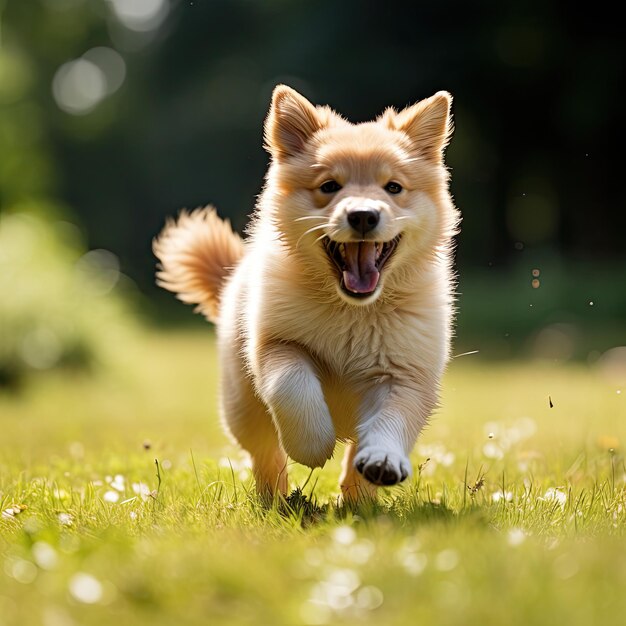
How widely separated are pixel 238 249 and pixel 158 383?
670cm

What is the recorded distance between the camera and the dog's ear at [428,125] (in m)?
→ 4.21

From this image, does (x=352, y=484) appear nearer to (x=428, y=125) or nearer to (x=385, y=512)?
(x=385, y=512)

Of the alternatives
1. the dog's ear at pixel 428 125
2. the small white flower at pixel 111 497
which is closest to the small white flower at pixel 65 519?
the small white flower at pixel 111 497

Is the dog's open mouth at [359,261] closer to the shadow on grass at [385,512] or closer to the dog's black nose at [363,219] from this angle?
the dog's black nose at [363,219]

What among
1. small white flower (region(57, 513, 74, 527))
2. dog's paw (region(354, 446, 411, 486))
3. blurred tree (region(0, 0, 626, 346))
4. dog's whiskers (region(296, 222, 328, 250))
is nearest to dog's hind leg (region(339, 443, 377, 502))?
dog's paw (region(354, 446, 411, 486))

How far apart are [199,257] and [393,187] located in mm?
1595

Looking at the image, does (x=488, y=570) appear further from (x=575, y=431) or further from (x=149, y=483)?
(x=575, y=431)

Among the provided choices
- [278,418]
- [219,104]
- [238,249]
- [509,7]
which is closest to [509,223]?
[509,7]

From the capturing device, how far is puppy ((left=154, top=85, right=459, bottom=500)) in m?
3.73

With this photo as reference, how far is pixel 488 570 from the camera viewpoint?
8.82ft

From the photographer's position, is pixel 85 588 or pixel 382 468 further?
pixel 382 468

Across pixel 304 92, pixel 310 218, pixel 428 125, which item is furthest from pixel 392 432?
pixel 304 92

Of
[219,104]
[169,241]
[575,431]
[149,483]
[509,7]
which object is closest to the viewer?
[149,483]

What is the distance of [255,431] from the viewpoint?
452 cm
